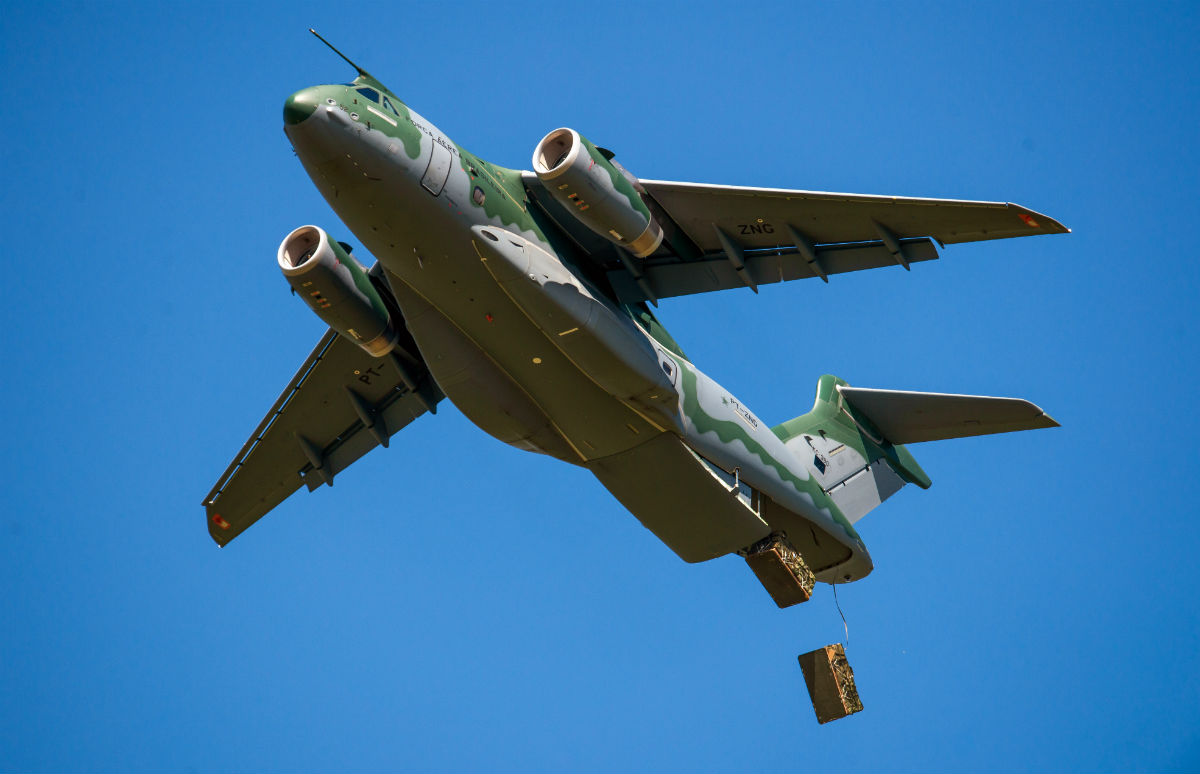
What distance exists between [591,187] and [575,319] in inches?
50.1

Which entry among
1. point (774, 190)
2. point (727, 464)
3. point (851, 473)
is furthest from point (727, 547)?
point (774, 190)

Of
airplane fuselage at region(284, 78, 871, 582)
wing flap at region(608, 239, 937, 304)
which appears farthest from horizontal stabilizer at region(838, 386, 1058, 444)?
wing flap at region(608, 239, 937, 304)

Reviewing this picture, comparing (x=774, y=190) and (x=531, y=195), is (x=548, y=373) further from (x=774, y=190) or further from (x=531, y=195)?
(x=774, y=190)

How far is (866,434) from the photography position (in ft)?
52.0

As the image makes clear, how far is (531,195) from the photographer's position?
40.4 ft

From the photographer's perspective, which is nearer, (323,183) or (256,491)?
(323,183)

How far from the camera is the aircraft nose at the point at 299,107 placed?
10555 mm

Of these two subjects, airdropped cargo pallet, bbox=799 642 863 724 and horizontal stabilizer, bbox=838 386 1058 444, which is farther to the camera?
horizontal stabilizer, bbox=838 386 1058 444

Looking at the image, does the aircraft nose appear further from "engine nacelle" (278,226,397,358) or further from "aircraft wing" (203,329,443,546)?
"aircraft wing" (203,329,443,546)

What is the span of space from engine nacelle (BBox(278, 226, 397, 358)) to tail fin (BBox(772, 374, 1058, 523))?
5425 millimetres

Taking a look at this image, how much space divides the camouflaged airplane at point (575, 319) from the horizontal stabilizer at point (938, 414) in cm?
3

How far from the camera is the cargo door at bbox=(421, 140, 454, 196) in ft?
36.6

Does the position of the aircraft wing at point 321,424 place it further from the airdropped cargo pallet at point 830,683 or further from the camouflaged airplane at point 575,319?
the airdropped cargo pallet at point 830,683

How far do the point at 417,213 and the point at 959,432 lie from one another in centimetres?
728
